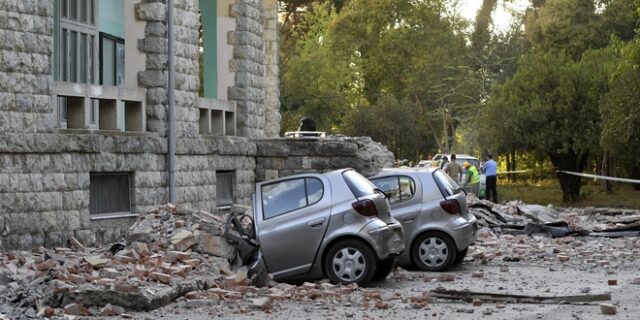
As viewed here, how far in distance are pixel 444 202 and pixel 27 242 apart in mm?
5889

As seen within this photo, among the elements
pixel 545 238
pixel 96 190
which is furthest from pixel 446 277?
pixel 545 238

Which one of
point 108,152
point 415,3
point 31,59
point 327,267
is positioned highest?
point 415,3

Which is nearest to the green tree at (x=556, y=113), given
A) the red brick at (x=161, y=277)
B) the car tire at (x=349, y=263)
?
the car tire at (x=349, y=263)

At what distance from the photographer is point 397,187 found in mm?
19484

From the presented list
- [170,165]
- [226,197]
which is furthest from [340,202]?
[226,197]

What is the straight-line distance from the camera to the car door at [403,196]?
19125 mm

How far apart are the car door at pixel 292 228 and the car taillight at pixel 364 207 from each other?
0.34 m

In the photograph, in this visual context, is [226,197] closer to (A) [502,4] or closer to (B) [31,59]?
(B) [31,59]

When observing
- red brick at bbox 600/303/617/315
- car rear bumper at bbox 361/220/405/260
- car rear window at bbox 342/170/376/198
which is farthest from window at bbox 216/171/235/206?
red brick at bbox 600/303/617/315

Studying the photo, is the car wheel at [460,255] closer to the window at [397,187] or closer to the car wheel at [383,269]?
the window at [397,187]

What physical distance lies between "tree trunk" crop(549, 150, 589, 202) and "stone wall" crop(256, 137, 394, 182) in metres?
22.2

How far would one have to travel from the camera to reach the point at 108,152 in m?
21.2

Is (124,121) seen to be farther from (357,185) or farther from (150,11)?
(357,185)

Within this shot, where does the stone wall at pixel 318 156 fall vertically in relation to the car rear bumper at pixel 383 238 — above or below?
above
